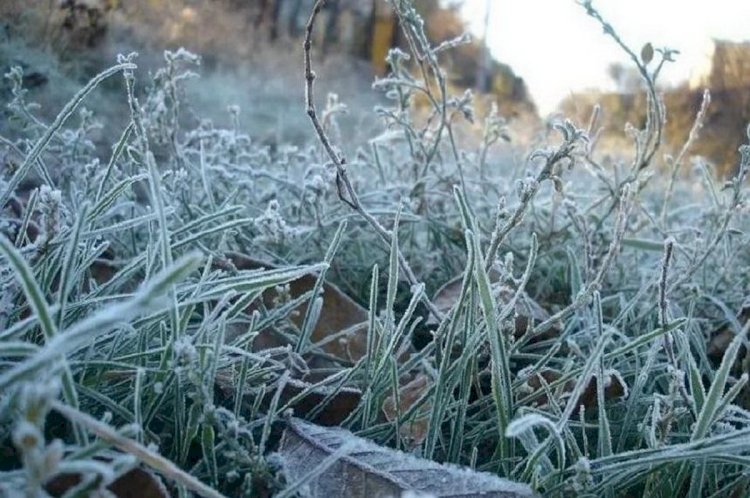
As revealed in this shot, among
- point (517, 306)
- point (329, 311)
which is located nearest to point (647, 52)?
point (517, 306)

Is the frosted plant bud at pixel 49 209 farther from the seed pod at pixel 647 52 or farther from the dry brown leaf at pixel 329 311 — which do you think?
the seed pod at pixel 647 52

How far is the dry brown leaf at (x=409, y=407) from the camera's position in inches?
28.7

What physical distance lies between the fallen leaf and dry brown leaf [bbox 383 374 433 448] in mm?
69

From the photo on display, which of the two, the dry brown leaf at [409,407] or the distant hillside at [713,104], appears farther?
the distant hillside at [713,104]

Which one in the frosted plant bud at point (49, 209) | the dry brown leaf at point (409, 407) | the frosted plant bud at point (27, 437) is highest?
the frosted plant bud at point (49, 209)

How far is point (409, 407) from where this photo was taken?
2.51 ft

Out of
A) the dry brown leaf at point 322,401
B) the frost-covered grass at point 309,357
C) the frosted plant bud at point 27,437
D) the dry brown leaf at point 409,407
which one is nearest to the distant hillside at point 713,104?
the frost-covered grass at point 309,357

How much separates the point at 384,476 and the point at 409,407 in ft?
0.54

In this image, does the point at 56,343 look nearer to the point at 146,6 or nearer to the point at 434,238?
the point at 434,238

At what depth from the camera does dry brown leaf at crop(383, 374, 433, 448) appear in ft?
2.39

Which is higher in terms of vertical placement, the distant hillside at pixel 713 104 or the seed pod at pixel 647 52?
the distant hillside at pixel 713 104

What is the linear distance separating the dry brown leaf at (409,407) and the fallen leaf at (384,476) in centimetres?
7

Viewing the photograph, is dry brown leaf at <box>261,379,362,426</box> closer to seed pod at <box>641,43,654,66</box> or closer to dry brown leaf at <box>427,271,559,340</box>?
dry brown leaf at <box>427,271,559,340</box>

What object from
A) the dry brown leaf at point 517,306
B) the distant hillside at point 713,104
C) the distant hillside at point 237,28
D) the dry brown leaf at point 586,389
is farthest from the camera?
the distant hillside at point 713,104
